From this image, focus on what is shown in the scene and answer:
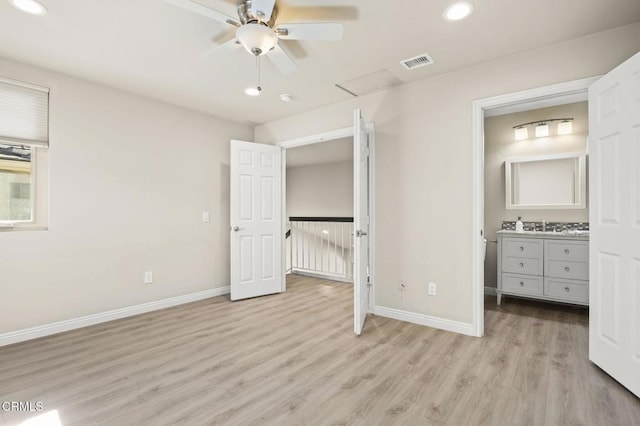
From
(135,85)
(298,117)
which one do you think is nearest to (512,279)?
(298,117)

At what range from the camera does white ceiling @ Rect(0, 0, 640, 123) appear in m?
2.03

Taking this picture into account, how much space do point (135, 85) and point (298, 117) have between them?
193 centimetres

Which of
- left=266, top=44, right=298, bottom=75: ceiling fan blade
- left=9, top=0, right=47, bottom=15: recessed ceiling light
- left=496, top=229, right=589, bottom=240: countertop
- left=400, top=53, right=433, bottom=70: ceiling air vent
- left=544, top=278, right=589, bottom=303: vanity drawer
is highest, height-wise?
left=400, top=53, right=433, bottom=70: ceiling air vent

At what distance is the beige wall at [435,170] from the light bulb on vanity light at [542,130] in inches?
67.9

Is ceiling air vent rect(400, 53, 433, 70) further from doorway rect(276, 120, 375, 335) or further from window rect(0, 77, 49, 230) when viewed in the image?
window rect(0, 77, 49, 230)

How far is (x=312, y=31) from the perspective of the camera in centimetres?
199

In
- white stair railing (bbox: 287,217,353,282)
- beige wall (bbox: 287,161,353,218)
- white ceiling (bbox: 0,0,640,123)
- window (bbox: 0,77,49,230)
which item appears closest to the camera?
white ceiling (bbox: 0,0,640,123)

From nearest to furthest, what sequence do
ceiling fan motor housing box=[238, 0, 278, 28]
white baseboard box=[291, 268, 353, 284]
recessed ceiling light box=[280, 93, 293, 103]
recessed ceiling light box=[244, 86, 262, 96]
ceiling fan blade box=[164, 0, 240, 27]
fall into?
ceiling fan blade box=[164, 0, 240, 27], ceiling fan motor housing box=[238, 0, 278, 28], recessed ceiling light box=[244, 86, 262, 96], recessed ceiling light box=[280, 93, 293, 103], white baseboard box=[291, 268, 353, 284]

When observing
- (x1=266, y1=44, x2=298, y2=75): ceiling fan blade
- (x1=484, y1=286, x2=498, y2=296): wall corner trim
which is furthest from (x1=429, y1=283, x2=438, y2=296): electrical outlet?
(x1=266, y1=44, x2=298, y2=75): ceiling fan blade

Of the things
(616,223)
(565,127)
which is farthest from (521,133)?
(616,223)

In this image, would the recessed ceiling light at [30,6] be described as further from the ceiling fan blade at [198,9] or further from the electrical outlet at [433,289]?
the electrical outlet at [433,289]

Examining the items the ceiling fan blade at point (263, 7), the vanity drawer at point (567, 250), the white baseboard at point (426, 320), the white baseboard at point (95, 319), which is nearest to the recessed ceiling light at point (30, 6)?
the ceiling fan blade at point (263, 7)

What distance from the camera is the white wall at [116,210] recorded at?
2826 millimetres

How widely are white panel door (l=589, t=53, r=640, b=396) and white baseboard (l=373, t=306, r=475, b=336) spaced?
889mm
